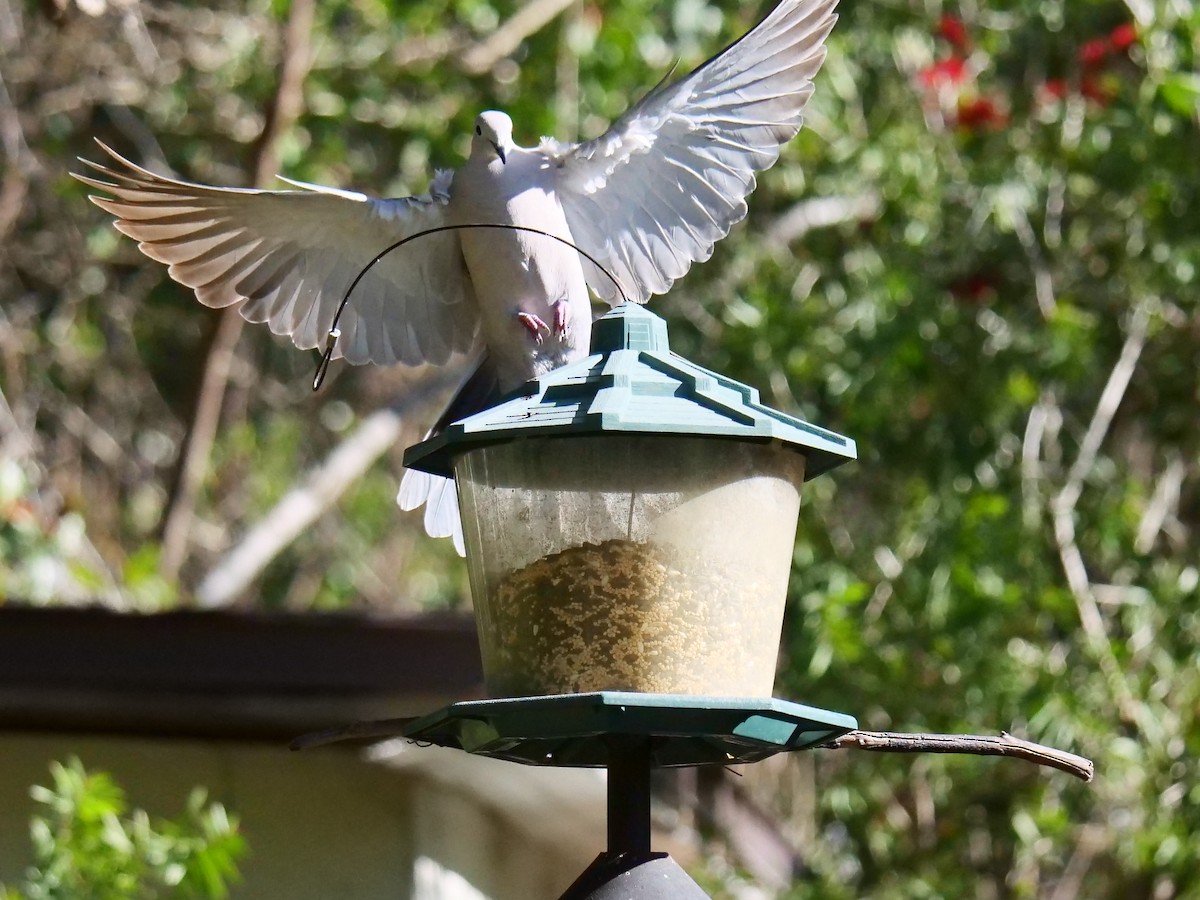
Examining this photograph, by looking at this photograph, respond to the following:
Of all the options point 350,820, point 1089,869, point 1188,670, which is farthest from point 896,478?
point 350,820

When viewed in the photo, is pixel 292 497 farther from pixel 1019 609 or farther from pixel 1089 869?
pixel 1089 869

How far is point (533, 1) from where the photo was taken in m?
7.37

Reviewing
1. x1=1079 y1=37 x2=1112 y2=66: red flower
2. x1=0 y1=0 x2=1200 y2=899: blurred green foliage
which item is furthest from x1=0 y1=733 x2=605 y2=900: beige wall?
x1=1079 y1=37 x2=1112 y2=66: red flower

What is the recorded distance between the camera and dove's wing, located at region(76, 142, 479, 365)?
3777mm

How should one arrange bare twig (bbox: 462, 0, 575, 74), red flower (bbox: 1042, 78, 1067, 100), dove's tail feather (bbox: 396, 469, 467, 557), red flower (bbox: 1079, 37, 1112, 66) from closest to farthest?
dove's tail feather (bbox: 396, 469, 467, 557) < red flower (bbox: 1079, 37, 1112, 66) < red flower (bbox: 1042, 78, 1067, 100) < bare twig (bbox: 462, 0, 575, 74)

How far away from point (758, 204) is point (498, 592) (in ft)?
18.6

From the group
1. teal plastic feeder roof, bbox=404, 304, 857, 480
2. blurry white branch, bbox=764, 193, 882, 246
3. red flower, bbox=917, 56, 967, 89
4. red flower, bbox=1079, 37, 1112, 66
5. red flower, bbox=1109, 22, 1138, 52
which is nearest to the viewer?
teal plastic feeder roof, bbox=404, 304, 857, 480

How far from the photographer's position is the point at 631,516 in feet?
7.66

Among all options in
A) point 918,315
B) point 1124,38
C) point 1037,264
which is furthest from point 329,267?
point 1124,38

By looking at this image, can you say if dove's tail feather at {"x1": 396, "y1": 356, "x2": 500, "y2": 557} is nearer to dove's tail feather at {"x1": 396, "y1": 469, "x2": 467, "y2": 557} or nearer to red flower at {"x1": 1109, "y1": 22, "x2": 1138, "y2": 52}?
dove's tail feather at {"x1": 396, "y1": 469, "x2": 467, "y2": 557}

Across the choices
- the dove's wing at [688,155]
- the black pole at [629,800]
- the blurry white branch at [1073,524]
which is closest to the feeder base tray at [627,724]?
the black pole at [629,800]

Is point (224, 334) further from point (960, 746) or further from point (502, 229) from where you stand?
point (960, 746)

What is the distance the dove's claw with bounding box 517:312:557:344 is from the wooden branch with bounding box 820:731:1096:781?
4.72 ft

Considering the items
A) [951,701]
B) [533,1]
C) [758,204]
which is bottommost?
[951,701]
